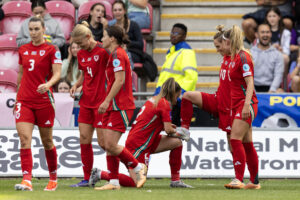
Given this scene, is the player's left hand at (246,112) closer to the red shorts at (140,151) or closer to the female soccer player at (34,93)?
the red shorts at (140,151)

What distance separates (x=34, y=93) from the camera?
9.04 metres

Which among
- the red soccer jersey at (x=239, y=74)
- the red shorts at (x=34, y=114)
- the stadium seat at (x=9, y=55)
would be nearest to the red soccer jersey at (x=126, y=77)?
the red shorts at (x=34, y=114)

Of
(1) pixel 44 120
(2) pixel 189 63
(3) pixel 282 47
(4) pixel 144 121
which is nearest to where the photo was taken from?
(1) pixel 44 120

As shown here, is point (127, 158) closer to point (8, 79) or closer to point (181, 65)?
point (181, 65)

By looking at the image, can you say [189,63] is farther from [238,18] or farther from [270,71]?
[238,18]

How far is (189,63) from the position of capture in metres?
11.7

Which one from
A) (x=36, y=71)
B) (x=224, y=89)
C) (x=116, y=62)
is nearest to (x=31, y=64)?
(x=36, y=71)

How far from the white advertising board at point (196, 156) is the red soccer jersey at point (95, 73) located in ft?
7.63

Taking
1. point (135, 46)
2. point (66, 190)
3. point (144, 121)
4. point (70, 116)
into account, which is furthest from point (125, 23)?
point (66, 190)

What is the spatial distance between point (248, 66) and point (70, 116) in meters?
4.04

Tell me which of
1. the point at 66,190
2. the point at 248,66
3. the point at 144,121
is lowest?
the point at 66,190

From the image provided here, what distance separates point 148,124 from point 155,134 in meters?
0.17

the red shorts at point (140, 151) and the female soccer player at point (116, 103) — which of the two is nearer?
the female soccer player at point (116, 103)

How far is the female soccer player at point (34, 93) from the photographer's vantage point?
29.4 feet
